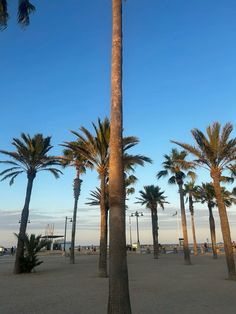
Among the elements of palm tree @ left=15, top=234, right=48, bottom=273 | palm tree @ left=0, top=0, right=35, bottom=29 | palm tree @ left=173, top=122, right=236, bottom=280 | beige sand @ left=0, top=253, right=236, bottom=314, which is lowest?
beige sand @ left=0, top=253, right=236, bottom=314

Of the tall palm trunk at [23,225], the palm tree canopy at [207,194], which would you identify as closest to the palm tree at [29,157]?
the tall palm trunk at [23,225]

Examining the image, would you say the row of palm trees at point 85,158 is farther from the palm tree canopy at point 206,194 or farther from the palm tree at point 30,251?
the palm tree canopy at point 206,194

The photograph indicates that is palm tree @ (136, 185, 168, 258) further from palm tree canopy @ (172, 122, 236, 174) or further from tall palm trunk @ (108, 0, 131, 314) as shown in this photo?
tall palm trunk @ (108, 0, 131, 314)

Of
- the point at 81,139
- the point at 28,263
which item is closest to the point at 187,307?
the point at 81,139

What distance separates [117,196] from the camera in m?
6.87

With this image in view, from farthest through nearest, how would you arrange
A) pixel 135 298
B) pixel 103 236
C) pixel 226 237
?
pixel 103 236, pixel 226 237, pixel 135 298

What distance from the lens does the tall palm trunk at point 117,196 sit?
6.15 m

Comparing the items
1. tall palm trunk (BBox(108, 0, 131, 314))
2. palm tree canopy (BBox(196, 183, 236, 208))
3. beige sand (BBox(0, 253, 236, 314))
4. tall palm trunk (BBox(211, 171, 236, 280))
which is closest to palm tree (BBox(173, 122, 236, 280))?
tall palm trunk (BBox(211, 171, 236, 280))

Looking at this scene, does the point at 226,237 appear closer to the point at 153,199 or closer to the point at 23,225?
the point at 23,225

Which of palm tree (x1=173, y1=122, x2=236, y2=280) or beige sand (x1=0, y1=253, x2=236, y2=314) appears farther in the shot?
palm tree (x1=173, y1=122, x2=236, y2=280)

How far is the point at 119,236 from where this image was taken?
21.5 feet

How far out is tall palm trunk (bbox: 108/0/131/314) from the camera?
615 centimetres

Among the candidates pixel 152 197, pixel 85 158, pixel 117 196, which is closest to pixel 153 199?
pixel 152 197

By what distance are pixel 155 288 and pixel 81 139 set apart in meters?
10.0
